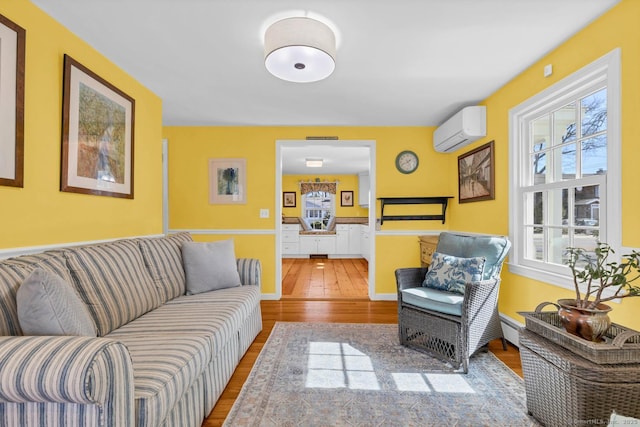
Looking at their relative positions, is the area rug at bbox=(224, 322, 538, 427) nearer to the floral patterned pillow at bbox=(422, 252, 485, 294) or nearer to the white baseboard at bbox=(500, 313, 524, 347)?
the white baseboard at bbox=(500, 313, 524, 347)

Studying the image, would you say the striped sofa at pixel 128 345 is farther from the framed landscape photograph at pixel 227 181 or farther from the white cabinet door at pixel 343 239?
the white cabinet door at pixel 343 239

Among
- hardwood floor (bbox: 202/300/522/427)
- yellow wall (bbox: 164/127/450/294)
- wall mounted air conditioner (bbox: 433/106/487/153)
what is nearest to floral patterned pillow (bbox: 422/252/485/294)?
hardwood floor (bbox: 202/300/522/427)

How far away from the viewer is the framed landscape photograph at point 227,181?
13.3 ft

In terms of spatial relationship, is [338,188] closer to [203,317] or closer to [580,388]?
[203,317]

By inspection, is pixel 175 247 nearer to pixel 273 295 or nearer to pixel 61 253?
pixel 61 253

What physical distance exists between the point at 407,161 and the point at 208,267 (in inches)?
110

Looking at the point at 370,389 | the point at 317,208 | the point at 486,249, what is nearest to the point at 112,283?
the point at 370,389

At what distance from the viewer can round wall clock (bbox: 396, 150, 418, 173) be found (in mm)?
4043

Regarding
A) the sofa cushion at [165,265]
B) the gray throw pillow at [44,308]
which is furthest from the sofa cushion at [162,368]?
the sofa cushion at [165,265]

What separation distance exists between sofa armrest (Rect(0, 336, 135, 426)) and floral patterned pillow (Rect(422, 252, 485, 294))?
2152 millimetres

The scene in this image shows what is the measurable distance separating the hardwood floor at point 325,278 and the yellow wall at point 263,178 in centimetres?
48

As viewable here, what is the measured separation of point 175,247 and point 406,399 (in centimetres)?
202

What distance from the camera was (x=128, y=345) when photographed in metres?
1.45

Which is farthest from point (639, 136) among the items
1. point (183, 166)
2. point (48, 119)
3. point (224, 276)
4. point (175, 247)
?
point (183, 166)
